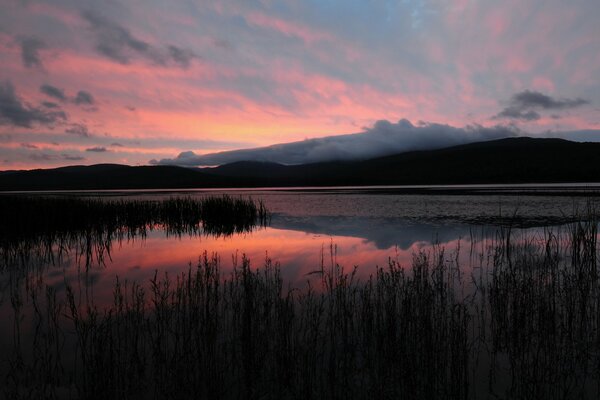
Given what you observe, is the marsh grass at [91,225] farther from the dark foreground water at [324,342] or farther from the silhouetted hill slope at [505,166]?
the silhouetted hill slope at [505,166]

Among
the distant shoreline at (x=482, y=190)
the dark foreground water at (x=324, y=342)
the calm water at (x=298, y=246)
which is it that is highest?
the distant shoreline at (x=482, y=190)

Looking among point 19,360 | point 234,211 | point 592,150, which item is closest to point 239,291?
point 19,360

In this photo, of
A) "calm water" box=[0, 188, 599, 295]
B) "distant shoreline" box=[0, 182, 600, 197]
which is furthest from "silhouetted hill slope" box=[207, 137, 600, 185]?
"calm water" box=[0, 188, 599, 295]

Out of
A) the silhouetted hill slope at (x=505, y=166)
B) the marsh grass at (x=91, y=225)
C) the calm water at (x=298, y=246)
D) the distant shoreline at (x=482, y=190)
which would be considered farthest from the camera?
the silhouetted hill slope at (x=505, y=166)

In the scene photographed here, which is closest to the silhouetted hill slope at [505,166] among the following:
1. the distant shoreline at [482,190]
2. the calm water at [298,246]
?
the distant shoreline at [482,190]

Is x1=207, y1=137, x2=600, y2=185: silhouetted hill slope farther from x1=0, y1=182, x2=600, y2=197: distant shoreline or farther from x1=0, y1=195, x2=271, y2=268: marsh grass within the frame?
x1=0, y1=195, x2=271, y2=268: marsh grass

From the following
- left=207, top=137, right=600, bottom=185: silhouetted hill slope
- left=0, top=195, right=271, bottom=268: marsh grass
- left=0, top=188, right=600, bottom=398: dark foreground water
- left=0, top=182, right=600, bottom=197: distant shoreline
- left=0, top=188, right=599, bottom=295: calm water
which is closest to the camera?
left=0, top=188, right=600, bottom=398: dark foreground water

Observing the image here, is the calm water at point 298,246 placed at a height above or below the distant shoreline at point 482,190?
below

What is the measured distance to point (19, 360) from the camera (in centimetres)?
580

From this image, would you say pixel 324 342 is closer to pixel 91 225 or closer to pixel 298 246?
pixel 298 246

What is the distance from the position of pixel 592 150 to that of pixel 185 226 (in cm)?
17801

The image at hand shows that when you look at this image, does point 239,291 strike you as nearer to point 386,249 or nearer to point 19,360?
point 19,360

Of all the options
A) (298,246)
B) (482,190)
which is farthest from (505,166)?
(298,246)

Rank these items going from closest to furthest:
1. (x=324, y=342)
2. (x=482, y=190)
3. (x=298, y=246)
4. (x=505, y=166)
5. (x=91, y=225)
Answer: (x=324, y=342), (x=298, y=246), (x=91, y=225), (x=482, y=190), (x=505, y=166)
